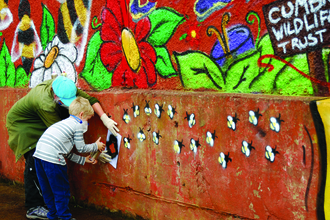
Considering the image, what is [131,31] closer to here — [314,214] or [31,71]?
[31,71]

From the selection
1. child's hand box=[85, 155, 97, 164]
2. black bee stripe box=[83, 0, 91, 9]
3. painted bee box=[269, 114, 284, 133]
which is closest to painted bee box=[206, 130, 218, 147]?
painted bee box=[269, 114, 284, 133]

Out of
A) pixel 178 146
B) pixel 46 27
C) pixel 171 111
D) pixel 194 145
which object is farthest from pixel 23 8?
pixel 194 145

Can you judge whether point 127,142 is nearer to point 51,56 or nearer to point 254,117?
point 254,117

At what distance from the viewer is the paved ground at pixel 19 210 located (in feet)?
11.6

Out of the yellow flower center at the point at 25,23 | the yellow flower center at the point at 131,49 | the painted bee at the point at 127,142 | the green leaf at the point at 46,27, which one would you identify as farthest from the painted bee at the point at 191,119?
the yellow flower center at the point at 25,23

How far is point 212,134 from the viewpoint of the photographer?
8.68 ft

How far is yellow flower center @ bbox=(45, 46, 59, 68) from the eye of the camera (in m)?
4.19

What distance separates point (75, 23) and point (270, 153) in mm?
2888

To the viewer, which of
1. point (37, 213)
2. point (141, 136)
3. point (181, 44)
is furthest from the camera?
point (37, 213)

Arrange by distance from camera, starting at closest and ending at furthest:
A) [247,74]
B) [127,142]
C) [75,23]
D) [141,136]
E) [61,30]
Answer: [247,74], [141,136], [127,142], [75,23], [61,30]

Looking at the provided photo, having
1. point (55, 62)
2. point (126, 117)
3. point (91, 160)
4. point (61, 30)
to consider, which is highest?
point (61, 30)

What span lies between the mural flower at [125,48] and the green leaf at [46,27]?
1.04 meters

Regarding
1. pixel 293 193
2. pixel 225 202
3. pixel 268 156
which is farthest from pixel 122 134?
pixel 293 193

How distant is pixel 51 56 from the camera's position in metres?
4.26
